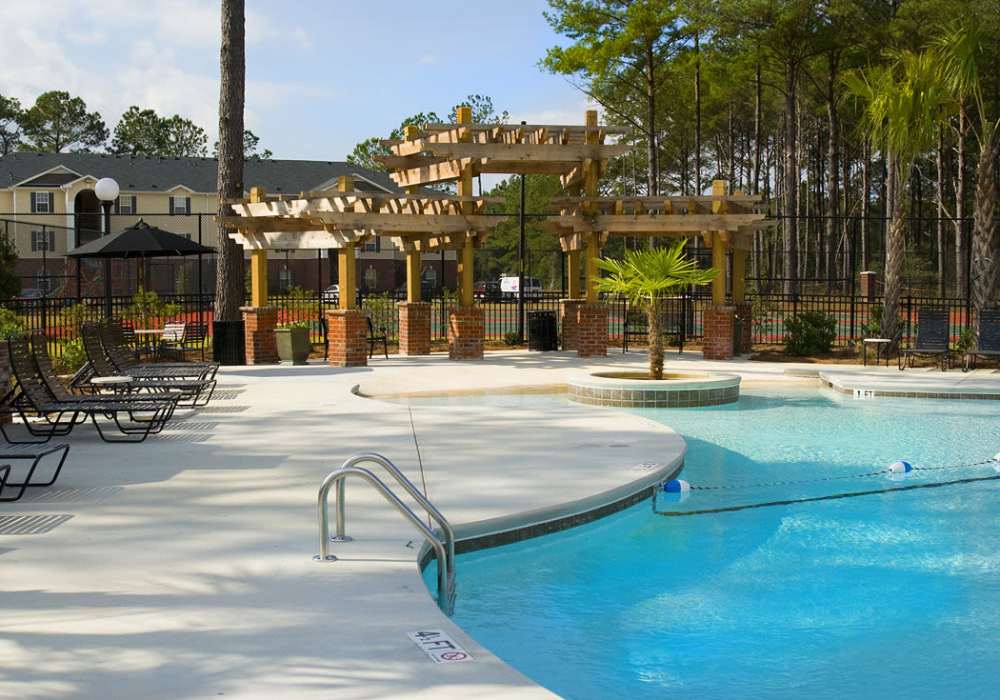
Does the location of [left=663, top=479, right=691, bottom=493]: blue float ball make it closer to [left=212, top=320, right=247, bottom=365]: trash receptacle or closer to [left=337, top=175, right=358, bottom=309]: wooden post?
[left=337, top=175, right=358, bottom=309]: wooden post

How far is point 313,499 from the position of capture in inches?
306

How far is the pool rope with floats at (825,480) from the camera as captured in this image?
896cm

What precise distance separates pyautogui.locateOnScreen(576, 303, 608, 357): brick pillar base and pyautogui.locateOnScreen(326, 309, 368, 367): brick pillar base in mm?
4368

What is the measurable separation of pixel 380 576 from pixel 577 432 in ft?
18.1

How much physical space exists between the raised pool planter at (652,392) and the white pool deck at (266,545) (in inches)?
66.3

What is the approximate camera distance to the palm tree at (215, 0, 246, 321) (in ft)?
70.0

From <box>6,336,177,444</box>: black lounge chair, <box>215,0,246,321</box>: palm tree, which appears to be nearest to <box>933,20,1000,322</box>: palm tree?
<box>215,0,246,321</box>: palm tree

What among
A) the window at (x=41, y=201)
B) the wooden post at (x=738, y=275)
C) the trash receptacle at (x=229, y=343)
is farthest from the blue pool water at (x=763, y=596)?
the window at (x=41, y=201)

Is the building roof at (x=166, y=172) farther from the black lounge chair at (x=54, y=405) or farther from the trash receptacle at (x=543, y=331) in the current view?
the black lounge chair at (x=54, y=405)

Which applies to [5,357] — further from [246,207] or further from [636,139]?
[636,139]

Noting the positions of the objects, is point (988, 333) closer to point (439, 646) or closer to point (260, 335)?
point (260, 335)

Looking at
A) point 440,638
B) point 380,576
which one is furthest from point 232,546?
point 440,638

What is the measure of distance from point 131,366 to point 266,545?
8502 millimetres

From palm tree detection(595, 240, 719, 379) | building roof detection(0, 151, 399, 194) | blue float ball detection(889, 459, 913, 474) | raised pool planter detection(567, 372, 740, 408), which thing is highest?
building roof detection(0, 151, 399, 194)
